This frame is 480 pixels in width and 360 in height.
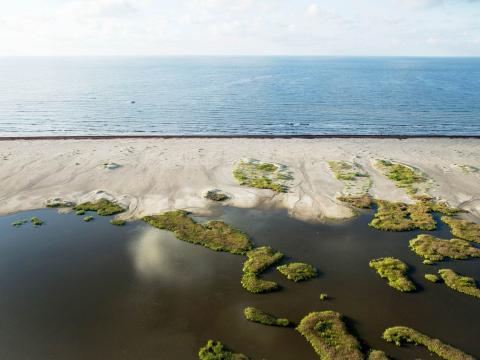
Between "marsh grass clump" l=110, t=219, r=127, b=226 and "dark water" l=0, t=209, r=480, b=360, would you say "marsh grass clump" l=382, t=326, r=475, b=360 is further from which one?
"marsh grass clump" l=110, t=219, r=127, b=226

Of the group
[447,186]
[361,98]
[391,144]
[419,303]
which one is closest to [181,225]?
[419,303]

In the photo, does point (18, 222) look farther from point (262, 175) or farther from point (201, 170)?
point (262, 175)

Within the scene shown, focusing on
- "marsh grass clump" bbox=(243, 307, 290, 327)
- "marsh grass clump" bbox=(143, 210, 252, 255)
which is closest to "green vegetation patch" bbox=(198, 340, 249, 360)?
"marsh grass clump" bbox=(243, 307, 290, 327)

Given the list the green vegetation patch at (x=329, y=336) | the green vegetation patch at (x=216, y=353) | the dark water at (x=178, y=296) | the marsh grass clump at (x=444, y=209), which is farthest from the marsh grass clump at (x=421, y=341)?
the marsh grass clump at (x=444, y=209)

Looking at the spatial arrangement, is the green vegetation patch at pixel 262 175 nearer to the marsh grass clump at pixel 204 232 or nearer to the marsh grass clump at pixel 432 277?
the marsh grass clump at pixel 204 232

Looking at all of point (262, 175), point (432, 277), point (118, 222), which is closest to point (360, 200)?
point (262, 175)

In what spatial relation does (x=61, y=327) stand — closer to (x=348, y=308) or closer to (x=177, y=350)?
(x=177, y=350)
